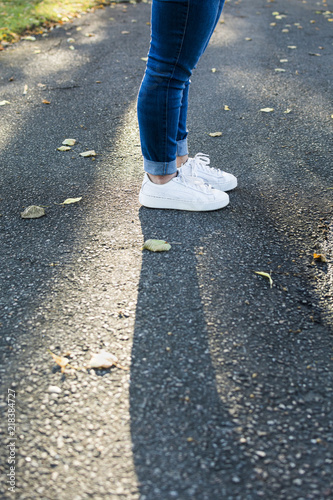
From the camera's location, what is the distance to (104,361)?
1.34 metres

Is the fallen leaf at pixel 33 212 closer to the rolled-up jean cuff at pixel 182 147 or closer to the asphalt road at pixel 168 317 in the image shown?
the asphalt road at pixel 168 317

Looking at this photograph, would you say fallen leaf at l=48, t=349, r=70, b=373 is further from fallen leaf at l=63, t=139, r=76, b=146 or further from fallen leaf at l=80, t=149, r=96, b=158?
fallen leaf at l=63, t=139, r=76, b=146

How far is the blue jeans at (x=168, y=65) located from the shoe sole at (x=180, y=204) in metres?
0.15

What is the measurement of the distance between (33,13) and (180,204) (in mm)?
5382

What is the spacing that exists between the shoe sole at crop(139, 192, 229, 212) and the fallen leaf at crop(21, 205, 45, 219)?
0.51m

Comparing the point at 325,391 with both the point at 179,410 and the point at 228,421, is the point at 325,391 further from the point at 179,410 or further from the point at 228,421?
the point at 179,410

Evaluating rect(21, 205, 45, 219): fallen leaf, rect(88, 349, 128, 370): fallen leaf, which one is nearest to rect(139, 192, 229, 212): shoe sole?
rect(21, 205, 45, 219): fallen leaf

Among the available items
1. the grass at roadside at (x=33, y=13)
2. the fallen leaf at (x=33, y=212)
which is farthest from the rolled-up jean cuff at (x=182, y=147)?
the grass at roadside at (x=33, y=13)

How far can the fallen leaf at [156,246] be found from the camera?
1.87 meters

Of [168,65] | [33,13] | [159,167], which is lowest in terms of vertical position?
[159,167]

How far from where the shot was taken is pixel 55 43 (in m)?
5.21

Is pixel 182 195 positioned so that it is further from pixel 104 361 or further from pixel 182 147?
pixel 104 361

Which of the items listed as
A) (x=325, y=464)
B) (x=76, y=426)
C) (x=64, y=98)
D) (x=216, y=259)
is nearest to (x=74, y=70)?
(x=64, y=98)

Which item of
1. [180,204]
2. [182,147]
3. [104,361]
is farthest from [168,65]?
[104,361]
